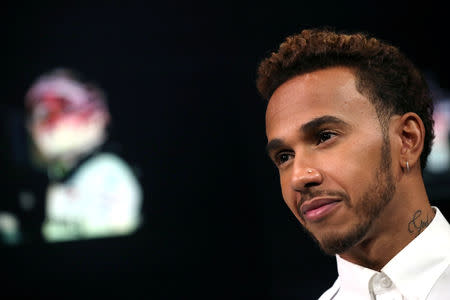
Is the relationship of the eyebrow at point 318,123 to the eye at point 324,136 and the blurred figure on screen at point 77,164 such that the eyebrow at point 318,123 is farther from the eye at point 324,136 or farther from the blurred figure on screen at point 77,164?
the blurred figure on screen at point 77,164

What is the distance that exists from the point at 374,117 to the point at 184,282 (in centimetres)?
374

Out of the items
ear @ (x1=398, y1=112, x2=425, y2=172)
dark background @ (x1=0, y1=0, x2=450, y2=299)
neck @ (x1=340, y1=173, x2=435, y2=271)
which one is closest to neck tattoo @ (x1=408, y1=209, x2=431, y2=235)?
neck @ (x1=340, y1=173, x2=435, y2=271)

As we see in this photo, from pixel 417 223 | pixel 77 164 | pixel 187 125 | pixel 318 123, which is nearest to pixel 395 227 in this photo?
pixel 417 223

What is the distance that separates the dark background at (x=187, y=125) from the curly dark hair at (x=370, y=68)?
3007 millimetres

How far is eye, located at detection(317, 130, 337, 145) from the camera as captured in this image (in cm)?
126

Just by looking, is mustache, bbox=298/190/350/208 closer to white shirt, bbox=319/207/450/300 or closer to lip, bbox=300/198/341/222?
lip, bbox=300/198/341/222

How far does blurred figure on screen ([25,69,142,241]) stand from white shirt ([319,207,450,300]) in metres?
3.75

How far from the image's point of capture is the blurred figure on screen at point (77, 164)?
4816mm

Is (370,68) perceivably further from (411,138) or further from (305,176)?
(305,176)

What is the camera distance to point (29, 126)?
4949mm

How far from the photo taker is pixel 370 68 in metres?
1.34

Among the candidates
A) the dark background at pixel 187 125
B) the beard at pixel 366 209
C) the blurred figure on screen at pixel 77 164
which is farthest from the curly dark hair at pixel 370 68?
the blurred figure on screen at pixel 77 164

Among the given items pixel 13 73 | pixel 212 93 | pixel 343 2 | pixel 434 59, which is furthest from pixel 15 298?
pixel 434 59

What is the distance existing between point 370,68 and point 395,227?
0.39 metres
